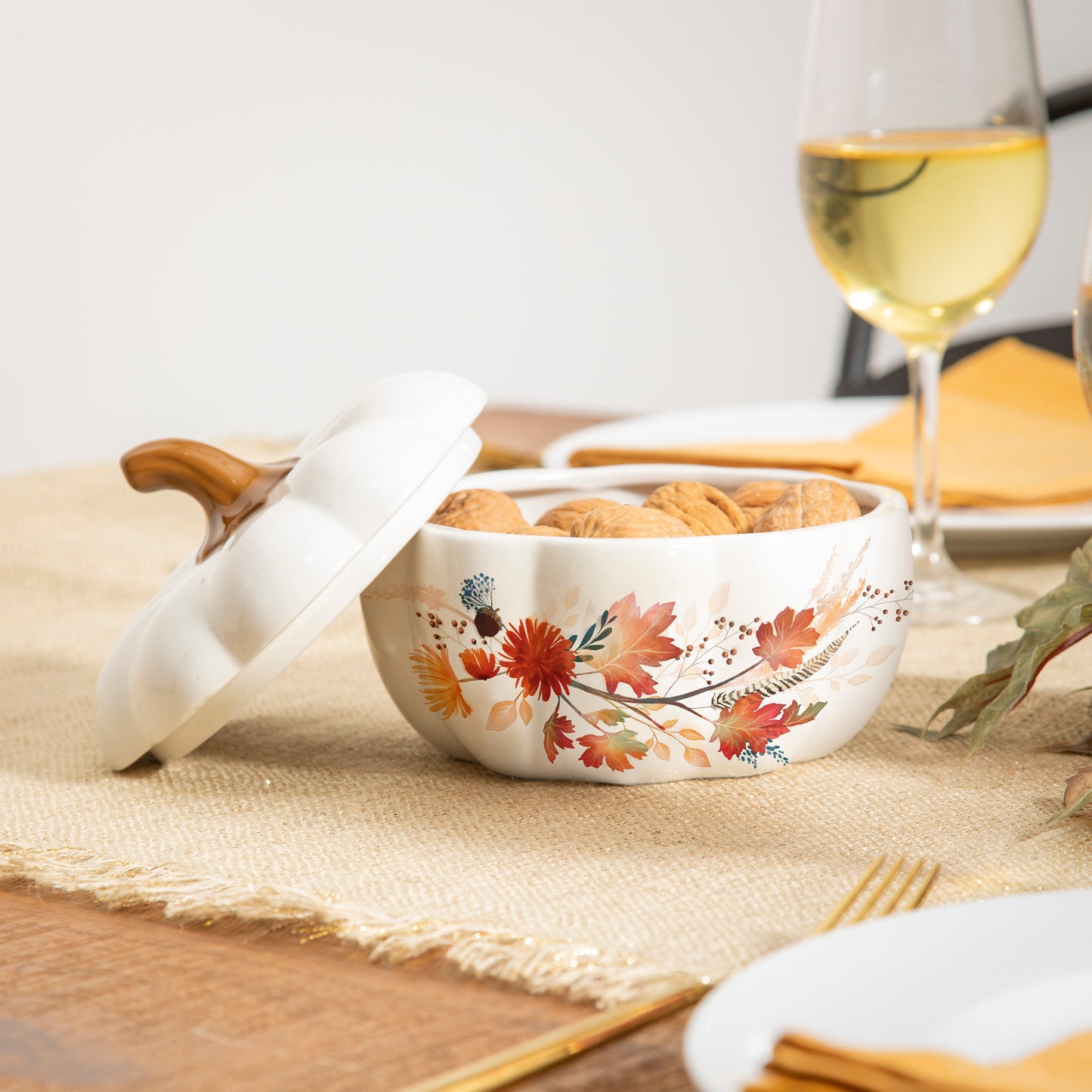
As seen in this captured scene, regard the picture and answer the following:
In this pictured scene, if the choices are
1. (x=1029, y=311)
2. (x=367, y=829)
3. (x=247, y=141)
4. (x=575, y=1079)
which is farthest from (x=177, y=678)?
(x=1029, y=311)

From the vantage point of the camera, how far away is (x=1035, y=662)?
0.40 meters

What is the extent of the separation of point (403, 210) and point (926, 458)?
1.83m

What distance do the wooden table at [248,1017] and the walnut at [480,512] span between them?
0.17m

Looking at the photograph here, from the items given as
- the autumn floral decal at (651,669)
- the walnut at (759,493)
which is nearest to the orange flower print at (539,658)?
the autumn floral decal at (651,669)

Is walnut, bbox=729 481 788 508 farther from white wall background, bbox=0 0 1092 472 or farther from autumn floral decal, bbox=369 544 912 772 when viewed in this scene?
→ white wall background, bbox=0 0 1092 472

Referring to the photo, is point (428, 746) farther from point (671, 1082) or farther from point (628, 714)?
point (671, 1082)

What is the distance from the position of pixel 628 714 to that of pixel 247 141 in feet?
6.00

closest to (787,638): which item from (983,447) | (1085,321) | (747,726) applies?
(747,726)

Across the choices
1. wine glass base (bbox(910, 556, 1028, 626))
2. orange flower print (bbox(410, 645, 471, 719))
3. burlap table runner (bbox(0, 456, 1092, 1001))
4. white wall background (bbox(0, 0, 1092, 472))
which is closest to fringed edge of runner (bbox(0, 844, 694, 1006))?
burlap table runner (bbox(0, 456, 1092, 1001))

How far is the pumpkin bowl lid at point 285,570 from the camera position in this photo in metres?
0.42

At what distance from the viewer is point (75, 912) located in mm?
349

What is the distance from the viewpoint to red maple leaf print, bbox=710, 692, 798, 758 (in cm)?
Result: 43

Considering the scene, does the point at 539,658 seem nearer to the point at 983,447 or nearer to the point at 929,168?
the point at 929,168

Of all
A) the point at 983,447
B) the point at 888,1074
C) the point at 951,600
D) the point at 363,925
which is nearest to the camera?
the point at 888,1074
